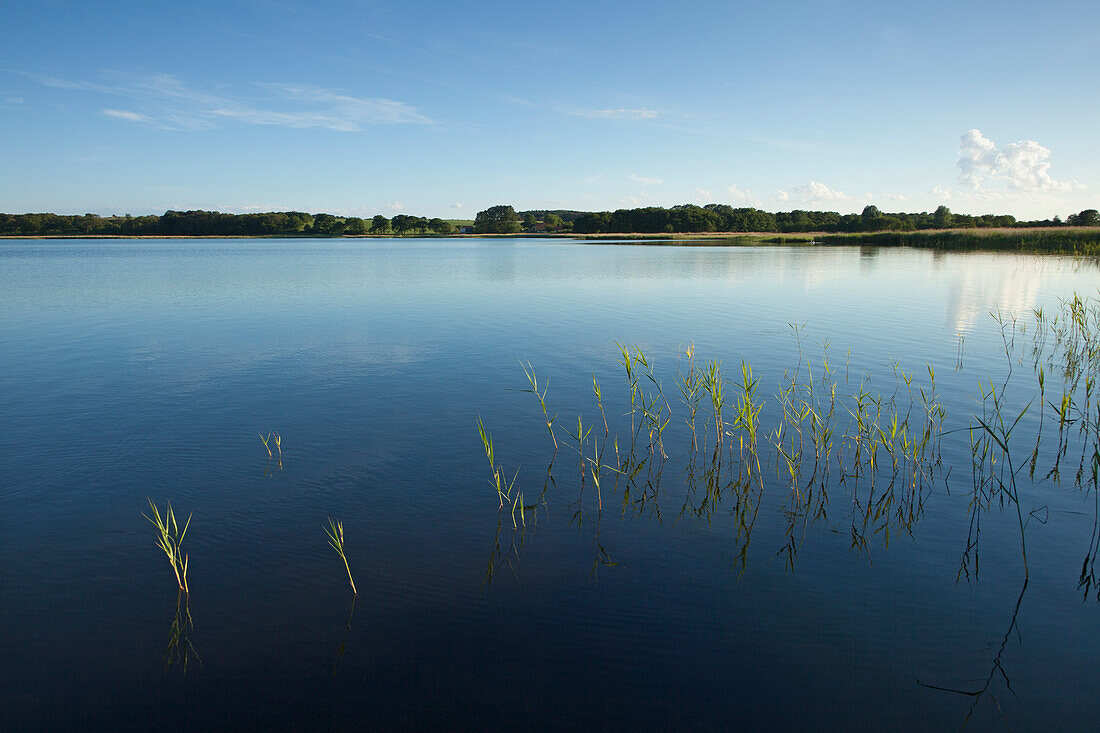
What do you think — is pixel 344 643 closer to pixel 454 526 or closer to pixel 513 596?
pixel 513 596

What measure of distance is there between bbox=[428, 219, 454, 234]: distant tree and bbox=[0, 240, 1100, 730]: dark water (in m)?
158

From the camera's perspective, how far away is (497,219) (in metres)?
183

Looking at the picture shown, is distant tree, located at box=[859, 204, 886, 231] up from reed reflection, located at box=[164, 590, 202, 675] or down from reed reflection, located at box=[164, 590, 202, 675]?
up

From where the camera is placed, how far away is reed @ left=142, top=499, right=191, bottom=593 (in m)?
4.74

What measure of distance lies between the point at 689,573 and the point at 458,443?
3883mm

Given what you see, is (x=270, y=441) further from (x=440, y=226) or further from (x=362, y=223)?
(x=362, y=223)

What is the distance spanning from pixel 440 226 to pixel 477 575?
17080 cm

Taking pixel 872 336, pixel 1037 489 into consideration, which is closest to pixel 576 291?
pixel 872 336

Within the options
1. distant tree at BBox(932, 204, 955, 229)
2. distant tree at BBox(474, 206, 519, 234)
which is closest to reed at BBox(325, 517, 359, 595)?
distant tree at BBox(932, 204, 955, 229)

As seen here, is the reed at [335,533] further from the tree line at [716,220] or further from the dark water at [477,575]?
the tree line at [716,220]

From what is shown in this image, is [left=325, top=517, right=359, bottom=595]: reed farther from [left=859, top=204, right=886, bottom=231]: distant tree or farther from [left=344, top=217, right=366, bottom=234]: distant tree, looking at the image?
[left=344, top=217, right=366, bottom=234]: distant tree

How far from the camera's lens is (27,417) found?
885 centimetres

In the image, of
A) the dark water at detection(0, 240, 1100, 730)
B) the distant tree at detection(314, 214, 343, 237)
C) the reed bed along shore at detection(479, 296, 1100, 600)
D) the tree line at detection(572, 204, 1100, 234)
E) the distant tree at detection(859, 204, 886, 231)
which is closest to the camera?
the dark water at detection(0, 240, 1100, 730)

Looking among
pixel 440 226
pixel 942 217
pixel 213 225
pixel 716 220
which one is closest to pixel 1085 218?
pixel 942 217
